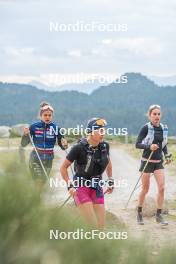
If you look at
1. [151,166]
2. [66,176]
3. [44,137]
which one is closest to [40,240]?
[66,176]

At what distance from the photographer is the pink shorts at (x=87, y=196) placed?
753 cm

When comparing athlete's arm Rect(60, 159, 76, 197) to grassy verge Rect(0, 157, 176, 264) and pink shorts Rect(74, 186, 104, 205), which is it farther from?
grassy verge Rect(0, 157, 176, 264)

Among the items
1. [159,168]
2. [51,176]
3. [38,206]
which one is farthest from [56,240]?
[159,168]

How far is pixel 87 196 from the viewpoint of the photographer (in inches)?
299

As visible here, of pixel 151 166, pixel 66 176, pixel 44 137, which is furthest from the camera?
pixel 151 166

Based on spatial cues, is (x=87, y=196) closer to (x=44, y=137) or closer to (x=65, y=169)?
(x=65, y=169)

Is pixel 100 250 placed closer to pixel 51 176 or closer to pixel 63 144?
pixel 51 176


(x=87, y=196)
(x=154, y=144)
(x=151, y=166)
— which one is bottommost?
(x=87, y=196)

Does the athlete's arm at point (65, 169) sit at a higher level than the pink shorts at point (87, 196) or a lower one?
higher

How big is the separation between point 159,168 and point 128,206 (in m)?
2.96

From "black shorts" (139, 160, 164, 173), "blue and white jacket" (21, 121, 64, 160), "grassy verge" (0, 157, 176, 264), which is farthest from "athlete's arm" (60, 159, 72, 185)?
"grassy verge" (0, 157, 176, 264)

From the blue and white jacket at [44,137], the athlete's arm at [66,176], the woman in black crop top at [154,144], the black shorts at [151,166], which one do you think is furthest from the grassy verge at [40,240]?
the black shorts at [151,166]

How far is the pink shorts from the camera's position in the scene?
24.7 ft

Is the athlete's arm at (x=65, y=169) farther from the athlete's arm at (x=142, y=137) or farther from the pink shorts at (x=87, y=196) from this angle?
the athlete's arm at (x=142, y=137)
